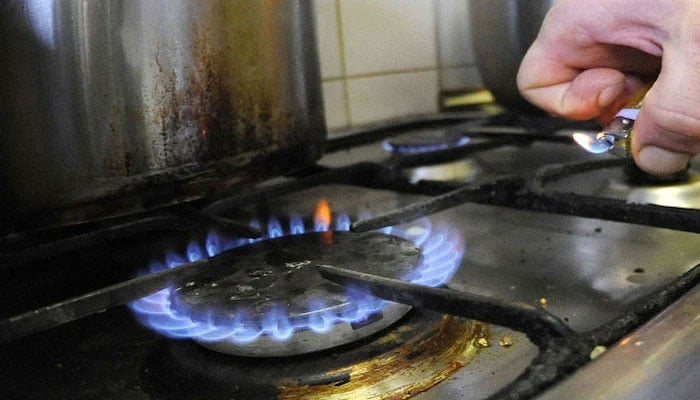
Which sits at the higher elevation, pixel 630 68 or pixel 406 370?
pixel 630 68

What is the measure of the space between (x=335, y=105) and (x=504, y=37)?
0.29 metres

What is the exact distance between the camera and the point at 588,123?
2.86ft

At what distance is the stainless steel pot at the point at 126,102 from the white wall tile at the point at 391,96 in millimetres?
540

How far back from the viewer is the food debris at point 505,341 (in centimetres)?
34

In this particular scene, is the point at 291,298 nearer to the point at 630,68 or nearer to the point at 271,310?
the point at 271,310

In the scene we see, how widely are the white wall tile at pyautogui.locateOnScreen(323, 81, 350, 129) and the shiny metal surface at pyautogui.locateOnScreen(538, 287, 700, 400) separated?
0.76m

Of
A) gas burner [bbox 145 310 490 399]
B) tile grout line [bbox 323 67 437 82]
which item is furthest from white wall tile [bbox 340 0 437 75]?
gas burner [bbox 145 310 490 399]

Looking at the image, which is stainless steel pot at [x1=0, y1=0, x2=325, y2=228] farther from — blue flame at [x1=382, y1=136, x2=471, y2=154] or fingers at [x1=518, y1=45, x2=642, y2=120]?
blue flame at [x1=382, y1=136, x2=471, y2=154]

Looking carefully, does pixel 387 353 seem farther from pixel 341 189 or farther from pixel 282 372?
pixel 341 189

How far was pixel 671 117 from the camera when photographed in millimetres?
389

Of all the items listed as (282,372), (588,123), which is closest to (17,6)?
(282,372)

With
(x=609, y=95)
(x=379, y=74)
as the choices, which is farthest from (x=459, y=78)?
(x=609, y=95)

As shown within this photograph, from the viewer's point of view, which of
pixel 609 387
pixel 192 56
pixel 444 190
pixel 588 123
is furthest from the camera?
pixel 588 123

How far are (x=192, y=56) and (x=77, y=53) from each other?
7 cm
